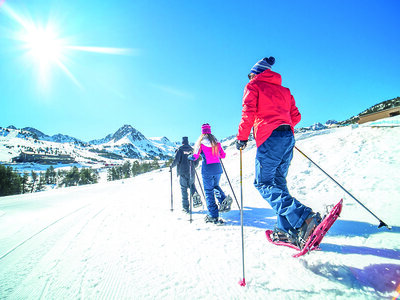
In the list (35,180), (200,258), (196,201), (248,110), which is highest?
(248,110)

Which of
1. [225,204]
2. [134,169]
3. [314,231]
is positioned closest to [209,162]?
[225,204]

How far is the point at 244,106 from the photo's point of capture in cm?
271

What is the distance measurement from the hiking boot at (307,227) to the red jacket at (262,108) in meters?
1.22

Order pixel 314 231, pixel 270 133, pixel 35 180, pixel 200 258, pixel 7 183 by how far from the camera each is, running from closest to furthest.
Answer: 1. pixel 314 231
2. pixel 200 258
3. pixel 270 133
4. pixel 7 183
5. pixel 35 180

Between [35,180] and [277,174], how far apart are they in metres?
121

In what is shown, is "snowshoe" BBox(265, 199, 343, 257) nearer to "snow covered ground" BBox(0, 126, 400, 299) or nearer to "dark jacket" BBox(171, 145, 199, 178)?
"snow covered ground" BBox(0, 126, 400, 299)

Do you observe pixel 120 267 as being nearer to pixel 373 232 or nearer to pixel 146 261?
pixel 146 261

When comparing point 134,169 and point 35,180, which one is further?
point 134,169

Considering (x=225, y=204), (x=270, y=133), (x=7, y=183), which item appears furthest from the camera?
(x=7, y=183)

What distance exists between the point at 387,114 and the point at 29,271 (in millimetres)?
16251

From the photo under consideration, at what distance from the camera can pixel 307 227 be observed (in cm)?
226

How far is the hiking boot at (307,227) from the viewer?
2215 millimetres

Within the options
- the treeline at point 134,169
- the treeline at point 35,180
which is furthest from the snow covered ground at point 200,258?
the treeline at point 134,169

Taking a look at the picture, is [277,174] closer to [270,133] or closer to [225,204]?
[270,133]
